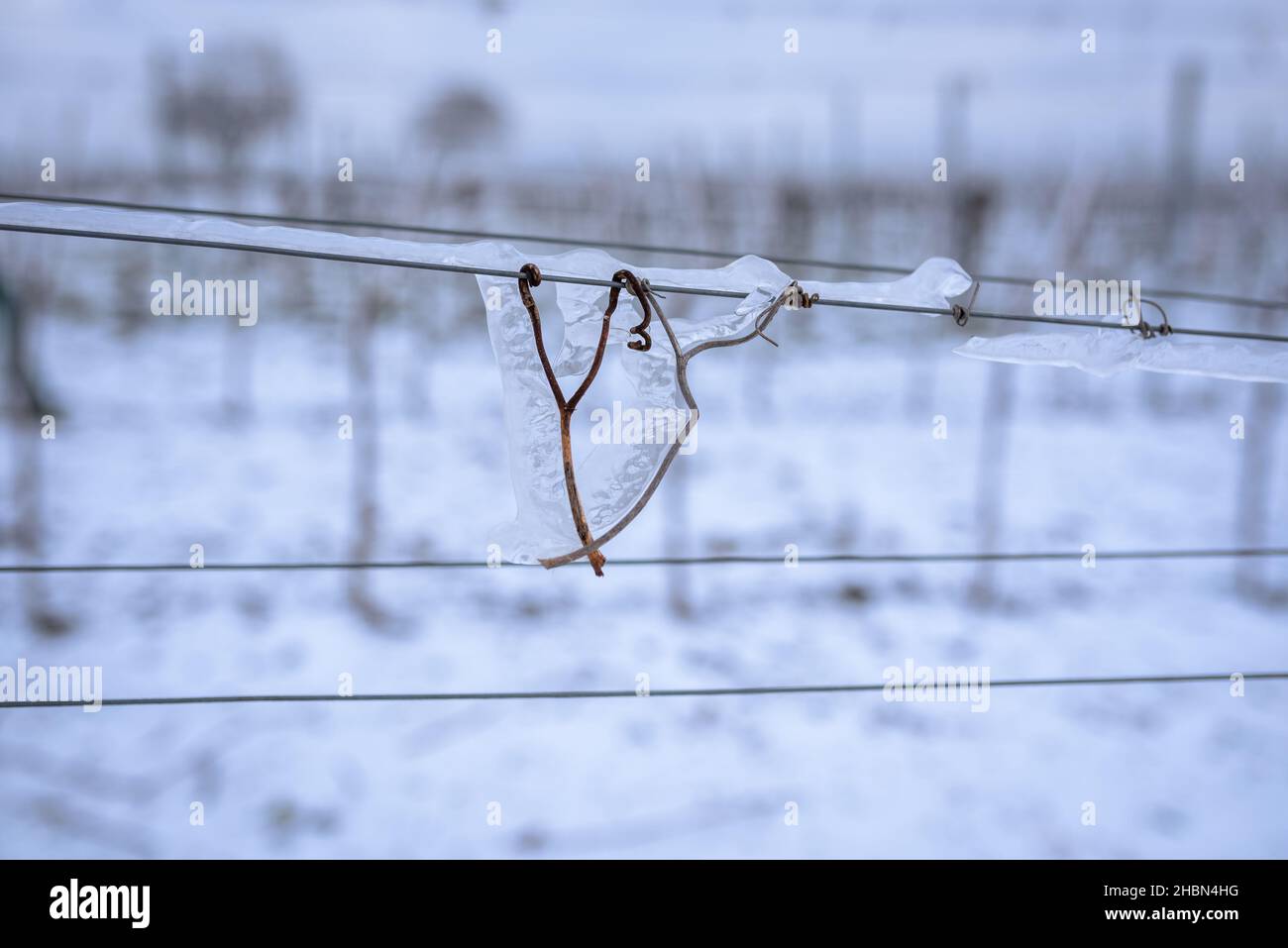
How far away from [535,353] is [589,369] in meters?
0.07

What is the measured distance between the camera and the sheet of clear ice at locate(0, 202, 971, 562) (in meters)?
0.99

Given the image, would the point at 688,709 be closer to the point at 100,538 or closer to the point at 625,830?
the point at 625,830

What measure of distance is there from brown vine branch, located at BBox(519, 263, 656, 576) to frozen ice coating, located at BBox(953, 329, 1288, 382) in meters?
0.48

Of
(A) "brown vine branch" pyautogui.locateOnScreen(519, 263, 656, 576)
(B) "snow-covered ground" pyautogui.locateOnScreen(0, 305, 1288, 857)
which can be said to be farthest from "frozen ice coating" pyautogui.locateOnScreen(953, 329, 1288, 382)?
(B) "snow-covered ground" pyautogui.locateOnScreen(0, 305, 1288, 857)

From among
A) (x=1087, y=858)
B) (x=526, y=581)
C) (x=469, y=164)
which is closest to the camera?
(x=1087, y=858)

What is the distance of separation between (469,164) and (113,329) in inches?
75.1

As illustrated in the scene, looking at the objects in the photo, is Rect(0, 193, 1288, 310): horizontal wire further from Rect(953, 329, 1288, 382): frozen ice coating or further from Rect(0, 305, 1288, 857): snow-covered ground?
Rect(0, 305, 1288, 857): snow-covered ground

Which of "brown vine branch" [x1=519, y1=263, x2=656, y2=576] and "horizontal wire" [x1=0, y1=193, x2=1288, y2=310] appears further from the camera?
"horizontal wire" [x1=0, y1=193, x2=1288, y2=310]

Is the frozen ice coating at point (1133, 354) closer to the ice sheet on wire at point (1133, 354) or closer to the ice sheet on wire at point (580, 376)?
the ice sheet on wire at point (1133, 354)

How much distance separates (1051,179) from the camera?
13.5 ft

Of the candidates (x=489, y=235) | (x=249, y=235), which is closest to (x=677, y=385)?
(x=489, y=235)

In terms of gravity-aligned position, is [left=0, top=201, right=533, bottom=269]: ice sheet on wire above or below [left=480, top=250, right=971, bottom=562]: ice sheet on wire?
above

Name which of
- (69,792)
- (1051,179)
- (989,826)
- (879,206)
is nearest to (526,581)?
(69,792)

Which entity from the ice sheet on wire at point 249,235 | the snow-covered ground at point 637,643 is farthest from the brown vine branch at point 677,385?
the snow-covered ground at point 637,643
